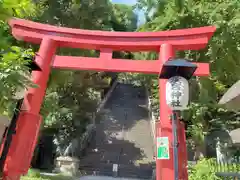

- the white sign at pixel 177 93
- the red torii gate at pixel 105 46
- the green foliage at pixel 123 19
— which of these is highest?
the green foliage at pixel 123 19

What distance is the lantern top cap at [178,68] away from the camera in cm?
529

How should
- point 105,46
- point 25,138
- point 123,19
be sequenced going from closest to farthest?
point 25,138
point 105,46
point 123,19

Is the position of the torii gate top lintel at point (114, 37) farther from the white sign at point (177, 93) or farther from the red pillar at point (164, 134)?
the white sign at point (177, 93)

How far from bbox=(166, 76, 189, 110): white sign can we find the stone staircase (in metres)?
9.64

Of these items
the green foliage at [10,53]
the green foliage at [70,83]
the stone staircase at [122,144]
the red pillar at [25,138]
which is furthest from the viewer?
the stone staircase at [122,144]

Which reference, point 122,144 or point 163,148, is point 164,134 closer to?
point 163,148

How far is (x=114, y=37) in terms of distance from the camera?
26.1 feet

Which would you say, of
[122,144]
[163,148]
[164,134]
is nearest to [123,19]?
[122,144]

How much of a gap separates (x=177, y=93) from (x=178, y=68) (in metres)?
0.50

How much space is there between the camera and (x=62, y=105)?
1507cm

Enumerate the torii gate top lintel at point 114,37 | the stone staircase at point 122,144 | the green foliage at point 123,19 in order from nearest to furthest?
1. the torii gate top lintel at point 114,37
2. the stone staircase at point 122,144
3. the green foliage at point 123,19

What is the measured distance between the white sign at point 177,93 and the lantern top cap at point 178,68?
0.12 meters

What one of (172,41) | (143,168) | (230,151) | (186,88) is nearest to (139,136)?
(143,168)

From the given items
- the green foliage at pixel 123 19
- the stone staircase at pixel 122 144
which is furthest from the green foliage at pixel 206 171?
the green foliage at pixel 123 19
